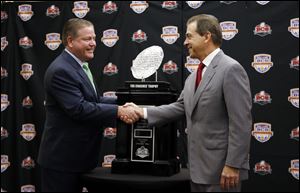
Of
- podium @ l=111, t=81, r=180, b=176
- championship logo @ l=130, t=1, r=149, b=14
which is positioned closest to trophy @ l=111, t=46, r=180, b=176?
podium @ l=111, t=81, r=180, b=176

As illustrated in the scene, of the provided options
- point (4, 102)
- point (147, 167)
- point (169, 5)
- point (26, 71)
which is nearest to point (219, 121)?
point (147, 167)

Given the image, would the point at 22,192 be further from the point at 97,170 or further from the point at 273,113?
the point at 273,113

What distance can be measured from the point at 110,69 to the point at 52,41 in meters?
0.74

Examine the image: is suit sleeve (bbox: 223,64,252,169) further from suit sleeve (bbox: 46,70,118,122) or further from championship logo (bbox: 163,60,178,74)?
championship logo (bbox: 163,60,178,74)

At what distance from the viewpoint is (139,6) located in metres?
4.30

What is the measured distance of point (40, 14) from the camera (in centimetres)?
458

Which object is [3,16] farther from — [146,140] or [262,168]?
[262,168]

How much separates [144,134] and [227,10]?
6.82 feet

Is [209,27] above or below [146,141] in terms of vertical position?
above

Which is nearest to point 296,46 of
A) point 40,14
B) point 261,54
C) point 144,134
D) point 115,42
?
point 261,54

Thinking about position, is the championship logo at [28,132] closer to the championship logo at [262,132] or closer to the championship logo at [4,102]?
the championship logo at [4,102]

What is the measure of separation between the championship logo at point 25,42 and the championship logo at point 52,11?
0.35 meters

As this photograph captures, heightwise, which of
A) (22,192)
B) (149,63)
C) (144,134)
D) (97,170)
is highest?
(149,63)

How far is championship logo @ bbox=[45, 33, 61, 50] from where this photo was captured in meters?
4.53
